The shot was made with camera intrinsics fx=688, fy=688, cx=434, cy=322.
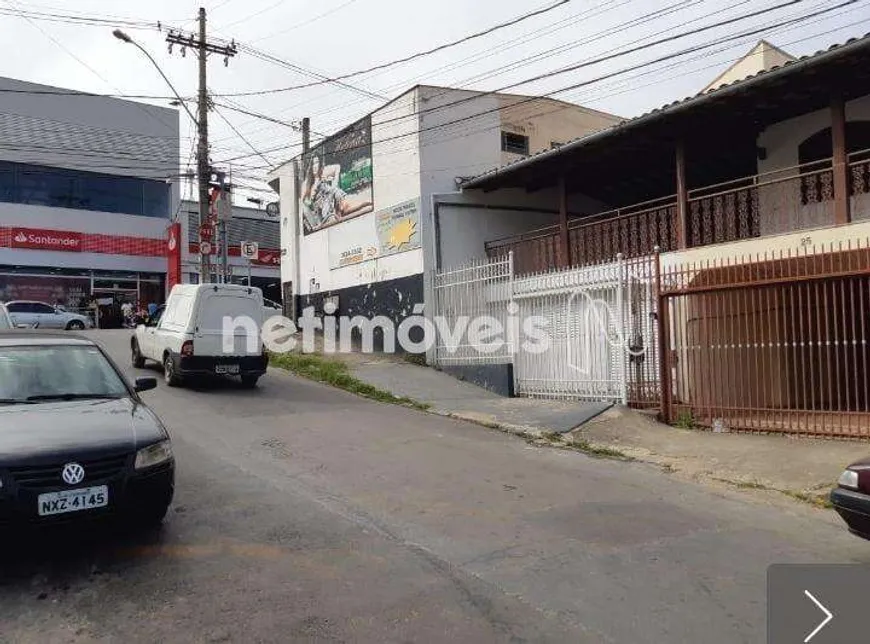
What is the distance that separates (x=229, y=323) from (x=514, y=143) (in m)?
9.49

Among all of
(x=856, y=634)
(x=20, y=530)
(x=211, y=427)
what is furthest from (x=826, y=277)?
(x=20, y=530)

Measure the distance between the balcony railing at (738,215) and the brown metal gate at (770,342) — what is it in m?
1.71

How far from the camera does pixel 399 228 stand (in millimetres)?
17203

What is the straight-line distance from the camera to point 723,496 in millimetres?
6926

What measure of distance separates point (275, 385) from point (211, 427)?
4334 mm

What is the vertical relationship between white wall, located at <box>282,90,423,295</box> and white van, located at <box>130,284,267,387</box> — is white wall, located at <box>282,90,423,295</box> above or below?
above

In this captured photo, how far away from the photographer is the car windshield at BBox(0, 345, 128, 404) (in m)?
5.42

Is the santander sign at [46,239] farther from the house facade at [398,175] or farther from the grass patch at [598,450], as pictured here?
the grass patch at [598,450]

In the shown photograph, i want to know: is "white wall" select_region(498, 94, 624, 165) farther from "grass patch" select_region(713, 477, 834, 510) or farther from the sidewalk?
"grass patch" select_region(713, 477, 834, 510)

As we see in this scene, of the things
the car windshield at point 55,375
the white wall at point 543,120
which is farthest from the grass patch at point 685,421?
the white wall at point 543,120

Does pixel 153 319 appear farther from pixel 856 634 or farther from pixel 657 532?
pixel 856 634

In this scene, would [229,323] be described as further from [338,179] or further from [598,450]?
[338,179]

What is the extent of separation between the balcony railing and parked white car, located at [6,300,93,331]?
18.9m

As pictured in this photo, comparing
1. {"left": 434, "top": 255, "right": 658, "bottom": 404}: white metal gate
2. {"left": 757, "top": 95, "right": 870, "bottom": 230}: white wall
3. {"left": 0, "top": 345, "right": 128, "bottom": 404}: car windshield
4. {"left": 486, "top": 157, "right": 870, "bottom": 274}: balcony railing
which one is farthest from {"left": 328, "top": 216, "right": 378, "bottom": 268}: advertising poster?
{"left": 0, "top": 345, "right": 128, "bottom": 404}: car windshield
